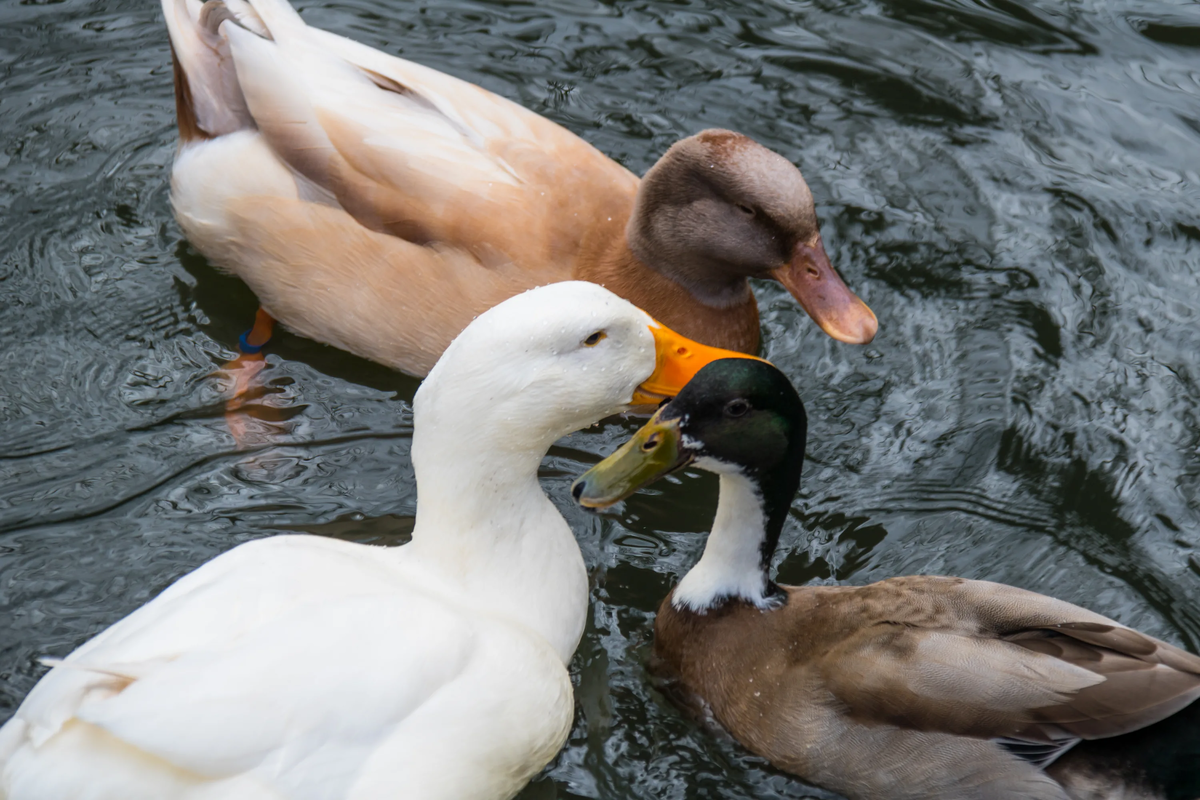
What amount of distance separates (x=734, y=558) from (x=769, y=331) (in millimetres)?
1651

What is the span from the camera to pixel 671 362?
375 cm

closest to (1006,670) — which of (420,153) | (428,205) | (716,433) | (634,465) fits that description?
(716,433)

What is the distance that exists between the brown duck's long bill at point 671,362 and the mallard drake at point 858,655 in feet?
0.18

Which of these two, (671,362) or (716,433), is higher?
(671,362)

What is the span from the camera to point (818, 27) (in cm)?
680

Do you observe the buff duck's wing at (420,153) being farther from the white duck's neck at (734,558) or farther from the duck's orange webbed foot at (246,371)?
the white duck's neck at (734,558)

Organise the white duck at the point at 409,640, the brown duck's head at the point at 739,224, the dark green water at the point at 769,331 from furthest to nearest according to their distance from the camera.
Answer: the brown duck's head at the point at 739,224
the dark green water at the point at 769,331
the white duck at the point at 409,640

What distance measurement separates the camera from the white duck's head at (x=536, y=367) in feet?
11.4

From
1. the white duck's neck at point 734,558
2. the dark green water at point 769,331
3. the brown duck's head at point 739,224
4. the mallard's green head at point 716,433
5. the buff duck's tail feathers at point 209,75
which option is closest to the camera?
the mallard's green head at point 716,433

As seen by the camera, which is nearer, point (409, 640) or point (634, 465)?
point (409, 640)

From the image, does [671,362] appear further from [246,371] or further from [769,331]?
[246,371]

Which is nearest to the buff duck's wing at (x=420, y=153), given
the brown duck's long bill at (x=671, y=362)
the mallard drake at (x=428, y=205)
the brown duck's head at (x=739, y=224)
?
the mallard drake at (x=428, y=205)

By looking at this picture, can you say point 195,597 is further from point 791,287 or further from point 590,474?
point 791,287

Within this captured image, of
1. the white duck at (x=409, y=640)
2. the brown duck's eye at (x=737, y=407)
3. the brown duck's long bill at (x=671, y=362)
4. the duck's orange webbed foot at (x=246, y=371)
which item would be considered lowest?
the duck's orange webbed foot at (x=246, y=371)
